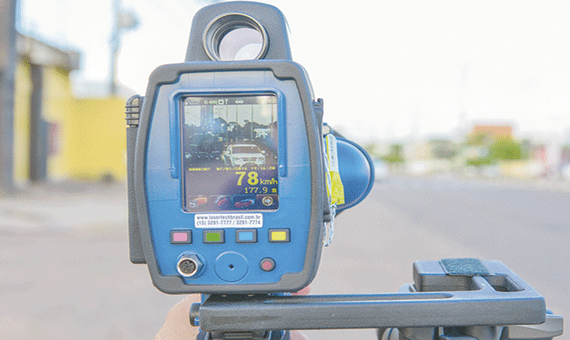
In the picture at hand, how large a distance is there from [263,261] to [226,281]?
0.07 m

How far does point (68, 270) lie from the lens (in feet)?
15.9

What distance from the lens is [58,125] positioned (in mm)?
16391

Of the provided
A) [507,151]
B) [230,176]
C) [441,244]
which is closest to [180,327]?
[230,176]

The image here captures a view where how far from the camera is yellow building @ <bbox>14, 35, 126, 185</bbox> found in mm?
13969

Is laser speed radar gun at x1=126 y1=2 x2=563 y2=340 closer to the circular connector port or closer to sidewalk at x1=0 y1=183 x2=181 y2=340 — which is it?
the circular connector port

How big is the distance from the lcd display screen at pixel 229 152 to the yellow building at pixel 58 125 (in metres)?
14.0

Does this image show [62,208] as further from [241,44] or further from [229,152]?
[229,152]

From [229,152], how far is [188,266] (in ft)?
0.69

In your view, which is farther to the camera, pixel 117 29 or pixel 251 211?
pixel 117 29

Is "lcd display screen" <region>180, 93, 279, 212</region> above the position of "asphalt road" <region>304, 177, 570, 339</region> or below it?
above

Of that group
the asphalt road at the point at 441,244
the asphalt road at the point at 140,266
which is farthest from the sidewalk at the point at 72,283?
the asphalt road at the point at 441,244

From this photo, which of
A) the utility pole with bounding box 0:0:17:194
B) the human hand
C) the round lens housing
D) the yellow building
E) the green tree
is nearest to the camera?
the round lens housing

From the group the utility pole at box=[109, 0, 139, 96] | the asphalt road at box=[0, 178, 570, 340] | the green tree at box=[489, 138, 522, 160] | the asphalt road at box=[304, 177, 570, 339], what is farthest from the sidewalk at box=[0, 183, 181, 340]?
the green tree at box=[489, 138, 522, 160]

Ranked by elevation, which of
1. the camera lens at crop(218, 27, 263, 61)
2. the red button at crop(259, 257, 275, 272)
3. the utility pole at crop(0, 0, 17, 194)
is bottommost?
the red button at crop(259, 257, 275, 272)
